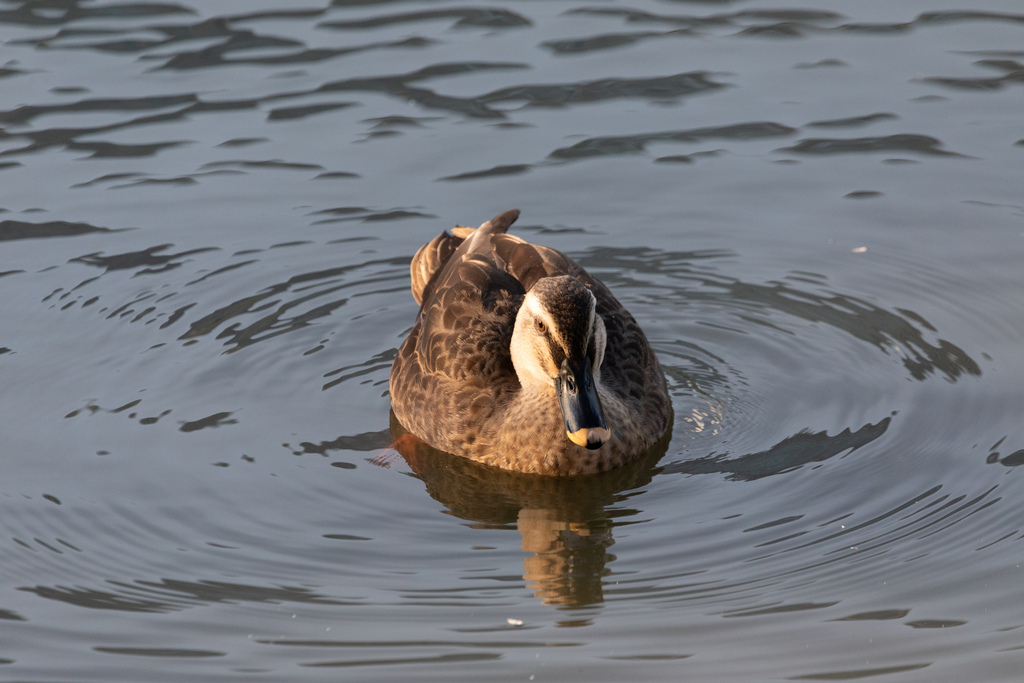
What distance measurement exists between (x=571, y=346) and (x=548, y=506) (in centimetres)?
99

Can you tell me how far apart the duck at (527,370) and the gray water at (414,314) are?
22 cm

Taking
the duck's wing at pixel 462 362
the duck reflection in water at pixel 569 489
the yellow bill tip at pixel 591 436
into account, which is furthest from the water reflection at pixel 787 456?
the duck's wing at pixel 462 362

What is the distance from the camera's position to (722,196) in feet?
38.8

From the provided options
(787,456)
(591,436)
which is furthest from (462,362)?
(787,456)

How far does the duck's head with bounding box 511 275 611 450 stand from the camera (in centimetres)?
790

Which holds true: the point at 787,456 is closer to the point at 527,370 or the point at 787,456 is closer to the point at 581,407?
the point at 581,407

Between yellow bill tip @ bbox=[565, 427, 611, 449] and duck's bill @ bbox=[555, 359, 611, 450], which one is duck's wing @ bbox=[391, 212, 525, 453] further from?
yellow bill tip @ bbox=[565, 427, 611, 449]

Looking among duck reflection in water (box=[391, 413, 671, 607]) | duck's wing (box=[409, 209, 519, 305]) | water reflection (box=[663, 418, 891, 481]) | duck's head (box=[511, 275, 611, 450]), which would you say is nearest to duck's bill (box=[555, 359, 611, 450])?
duck's head (box=[511, 275, 611, 450])

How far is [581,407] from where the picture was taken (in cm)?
794

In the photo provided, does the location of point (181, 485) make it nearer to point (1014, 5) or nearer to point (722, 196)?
point (722, 196)

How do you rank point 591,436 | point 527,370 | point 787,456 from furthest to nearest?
point 527,370 < point 787,456 < point 591,436

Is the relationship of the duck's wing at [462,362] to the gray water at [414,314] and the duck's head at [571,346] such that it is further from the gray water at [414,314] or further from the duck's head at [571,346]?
the duck's head at [571,346]

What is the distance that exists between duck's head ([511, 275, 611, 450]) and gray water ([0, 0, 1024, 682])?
1.95 ft

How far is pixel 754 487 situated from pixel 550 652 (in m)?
1.99
